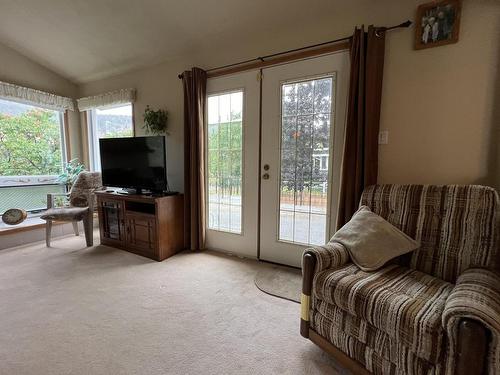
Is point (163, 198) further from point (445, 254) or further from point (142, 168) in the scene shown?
point (445, 254)

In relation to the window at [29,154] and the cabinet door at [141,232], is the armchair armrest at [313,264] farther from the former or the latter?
the window at [29,154]

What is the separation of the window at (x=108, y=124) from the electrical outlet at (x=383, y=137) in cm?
320

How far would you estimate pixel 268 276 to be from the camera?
7.70 feet

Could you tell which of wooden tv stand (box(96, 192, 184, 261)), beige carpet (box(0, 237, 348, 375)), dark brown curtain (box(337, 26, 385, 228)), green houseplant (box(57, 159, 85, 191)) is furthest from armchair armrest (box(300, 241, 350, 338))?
green houseplant (box(57, 159, 85, 191))

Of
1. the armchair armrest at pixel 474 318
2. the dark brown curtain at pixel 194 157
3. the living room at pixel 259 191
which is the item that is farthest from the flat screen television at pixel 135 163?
the armchair armrest at pixel 474 318

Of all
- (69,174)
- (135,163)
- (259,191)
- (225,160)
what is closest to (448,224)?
(259,191)

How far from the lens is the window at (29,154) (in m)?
3.46

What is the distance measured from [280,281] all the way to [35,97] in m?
4.22

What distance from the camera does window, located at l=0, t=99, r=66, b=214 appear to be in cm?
346

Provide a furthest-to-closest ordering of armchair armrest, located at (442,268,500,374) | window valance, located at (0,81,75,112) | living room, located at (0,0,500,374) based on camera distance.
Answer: window valance, located at (0,81,75,112) < living room, located at (0,0,500,374) < armchair armrest, located at (442,268,500,374)

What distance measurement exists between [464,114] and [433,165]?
40 centimetres

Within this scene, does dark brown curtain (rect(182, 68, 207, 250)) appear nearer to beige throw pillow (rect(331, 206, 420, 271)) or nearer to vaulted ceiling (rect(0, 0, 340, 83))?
vaulted ceiling (rect(0, 0, 340, 83))

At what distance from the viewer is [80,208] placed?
312 cm

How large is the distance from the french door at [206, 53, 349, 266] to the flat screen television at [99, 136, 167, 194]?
55 centimetres
